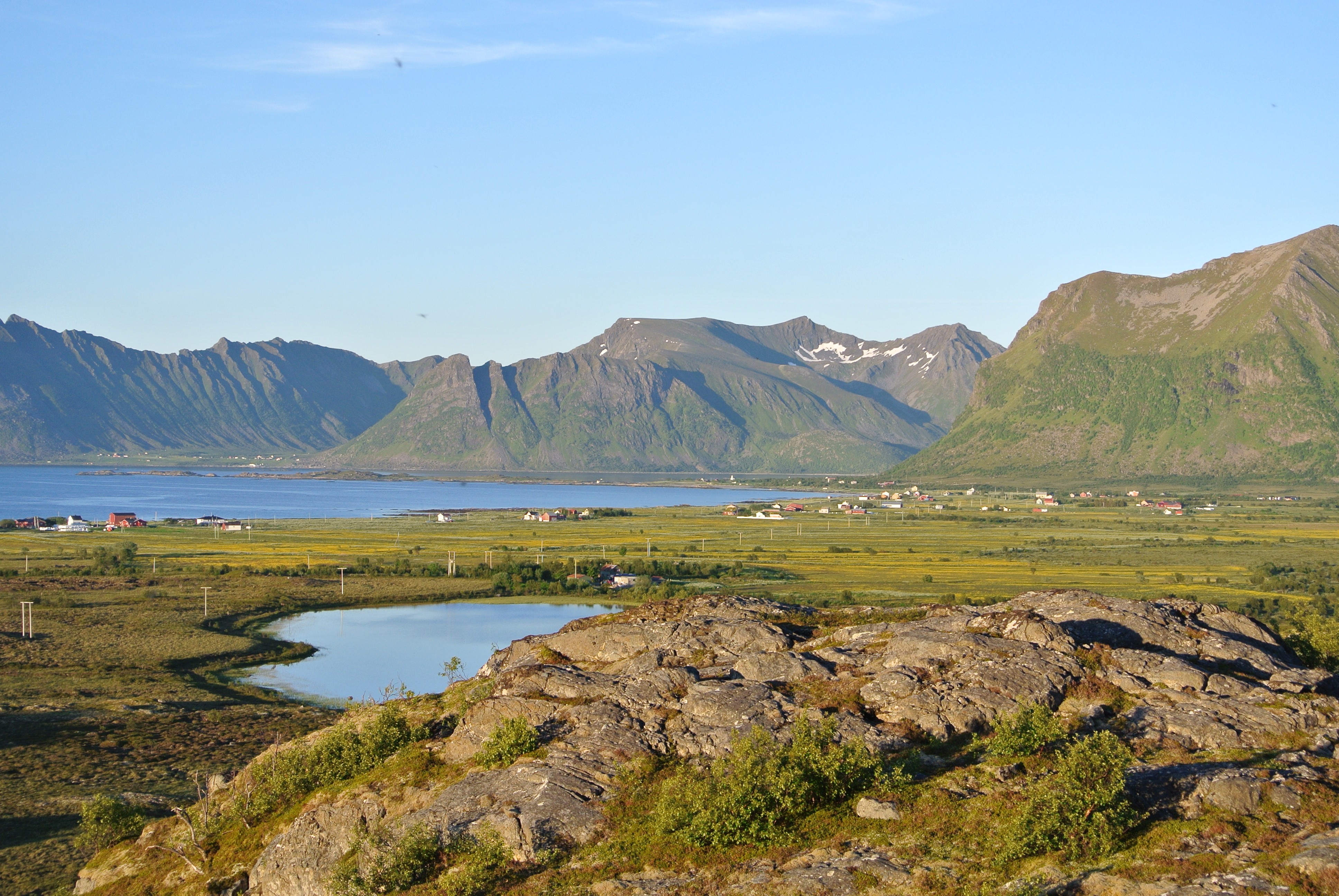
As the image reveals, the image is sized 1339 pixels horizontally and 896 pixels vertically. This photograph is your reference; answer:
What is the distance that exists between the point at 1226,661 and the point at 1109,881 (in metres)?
12.2

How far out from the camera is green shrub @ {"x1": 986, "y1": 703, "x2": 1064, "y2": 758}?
22.3 metres

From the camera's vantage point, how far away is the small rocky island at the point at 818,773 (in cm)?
1886

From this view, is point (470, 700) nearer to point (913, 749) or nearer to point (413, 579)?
point (913, 749)

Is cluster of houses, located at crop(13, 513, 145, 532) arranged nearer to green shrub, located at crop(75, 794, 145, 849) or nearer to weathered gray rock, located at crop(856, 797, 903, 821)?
green shrub, located at crop(75, 794, 145, 849)

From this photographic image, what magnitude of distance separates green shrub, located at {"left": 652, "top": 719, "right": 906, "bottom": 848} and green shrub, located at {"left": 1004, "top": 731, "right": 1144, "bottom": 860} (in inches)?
119

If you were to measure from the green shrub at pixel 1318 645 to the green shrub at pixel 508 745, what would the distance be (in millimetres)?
20275

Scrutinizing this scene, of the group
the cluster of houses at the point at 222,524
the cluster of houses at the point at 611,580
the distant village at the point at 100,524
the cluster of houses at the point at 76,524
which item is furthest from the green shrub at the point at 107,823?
the cluster of houses at the point at 76,524

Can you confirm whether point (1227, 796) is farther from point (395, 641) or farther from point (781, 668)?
point (395, 641)

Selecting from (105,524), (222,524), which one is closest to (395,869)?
(222,524)

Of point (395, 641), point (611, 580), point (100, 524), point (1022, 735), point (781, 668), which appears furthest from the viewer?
point (100, 524)

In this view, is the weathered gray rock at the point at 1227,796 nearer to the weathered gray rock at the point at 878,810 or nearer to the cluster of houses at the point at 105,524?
the weathered gray rock at the point at 878,810

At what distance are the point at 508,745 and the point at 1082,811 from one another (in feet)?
35.7

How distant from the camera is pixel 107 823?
93.9 ft

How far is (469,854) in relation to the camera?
21.0 m
